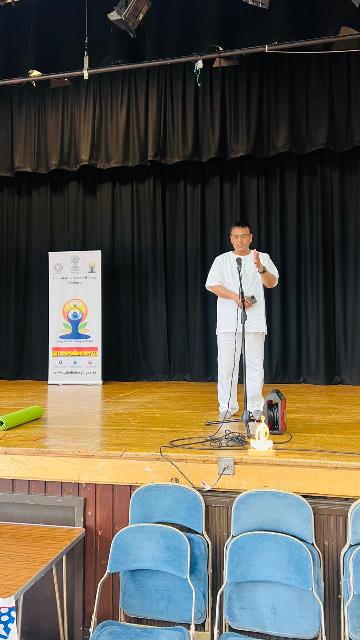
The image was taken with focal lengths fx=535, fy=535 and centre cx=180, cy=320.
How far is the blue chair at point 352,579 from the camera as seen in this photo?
71.5 inches

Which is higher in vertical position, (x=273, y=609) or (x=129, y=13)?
(x=129, y=13)

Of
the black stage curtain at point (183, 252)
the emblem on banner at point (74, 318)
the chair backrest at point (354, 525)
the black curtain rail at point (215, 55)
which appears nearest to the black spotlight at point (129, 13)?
the black curtain rail at point (215, 55)

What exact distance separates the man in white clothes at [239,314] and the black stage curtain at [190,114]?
225 centimetres

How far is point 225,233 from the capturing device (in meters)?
6.16

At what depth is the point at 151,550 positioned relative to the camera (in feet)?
6.37

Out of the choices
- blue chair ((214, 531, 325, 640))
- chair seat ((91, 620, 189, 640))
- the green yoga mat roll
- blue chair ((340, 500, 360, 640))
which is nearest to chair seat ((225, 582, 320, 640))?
blue chair ((214, 531, 325, 640))

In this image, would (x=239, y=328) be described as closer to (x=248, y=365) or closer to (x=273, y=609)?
(x=248, y=365)

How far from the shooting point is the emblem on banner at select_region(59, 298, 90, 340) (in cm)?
564

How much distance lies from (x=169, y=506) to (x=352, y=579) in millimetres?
704

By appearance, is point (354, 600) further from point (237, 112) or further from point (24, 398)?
point (237, 112)

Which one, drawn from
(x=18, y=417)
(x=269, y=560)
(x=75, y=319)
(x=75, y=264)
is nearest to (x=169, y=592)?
(x=269, y=560)

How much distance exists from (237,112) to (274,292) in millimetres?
1923

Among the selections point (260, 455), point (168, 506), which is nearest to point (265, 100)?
point (260, 455)

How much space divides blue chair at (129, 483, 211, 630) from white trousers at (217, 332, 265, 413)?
136 cm
